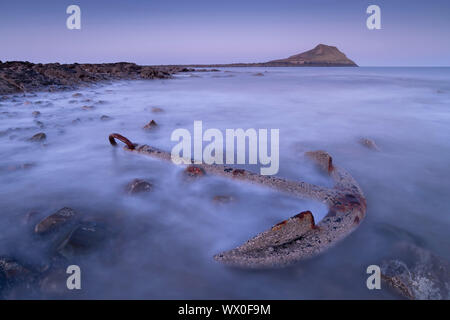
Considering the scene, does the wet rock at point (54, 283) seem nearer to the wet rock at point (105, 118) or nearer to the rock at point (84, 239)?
the rock at point (84, 239)

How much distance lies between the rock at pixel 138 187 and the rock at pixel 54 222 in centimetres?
64

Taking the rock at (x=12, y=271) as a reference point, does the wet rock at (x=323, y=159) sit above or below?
above

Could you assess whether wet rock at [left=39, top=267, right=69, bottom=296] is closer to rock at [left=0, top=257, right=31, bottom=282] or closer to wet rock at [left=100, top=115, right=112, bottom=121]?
rock at [left=0, top=257, right=31, bottom=282]

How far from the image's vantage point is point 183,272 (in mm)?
1680

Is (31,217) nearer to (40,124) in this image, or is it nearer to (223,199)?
(223,199)

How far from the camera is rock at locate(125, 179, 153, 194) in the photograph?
2677 millimetres

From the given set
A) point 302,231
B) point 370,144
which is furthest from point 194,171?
point 370,144

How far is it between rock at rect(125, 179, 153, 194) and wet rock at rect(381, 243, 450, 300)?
89.0 inches

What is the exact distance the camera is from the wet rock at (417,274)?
1507 millimetres

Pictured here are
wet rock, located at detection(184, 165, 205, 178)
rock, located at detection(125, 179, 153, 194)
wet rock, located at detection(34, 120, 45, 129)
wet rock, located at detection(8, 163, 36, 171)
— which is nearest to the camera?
rock, located at detection(125, 179, 153, 194)

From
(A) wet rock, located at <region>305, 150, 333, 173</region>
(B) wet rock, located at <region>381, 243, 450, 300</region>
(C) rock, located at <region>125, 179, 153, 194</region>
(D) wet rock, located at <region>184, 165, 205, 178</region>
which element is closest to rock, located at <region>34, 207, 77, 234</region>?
(C) rock, located at <region>125, 179, 153, 194</region>

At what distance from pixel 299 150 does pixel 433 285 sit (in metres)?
2.81

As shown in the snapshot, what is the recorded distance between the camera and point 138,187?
8.87ft

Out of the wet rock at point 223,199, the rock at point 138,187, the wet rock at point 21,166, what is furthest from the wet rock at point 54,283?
the wet rock at point 21,166
